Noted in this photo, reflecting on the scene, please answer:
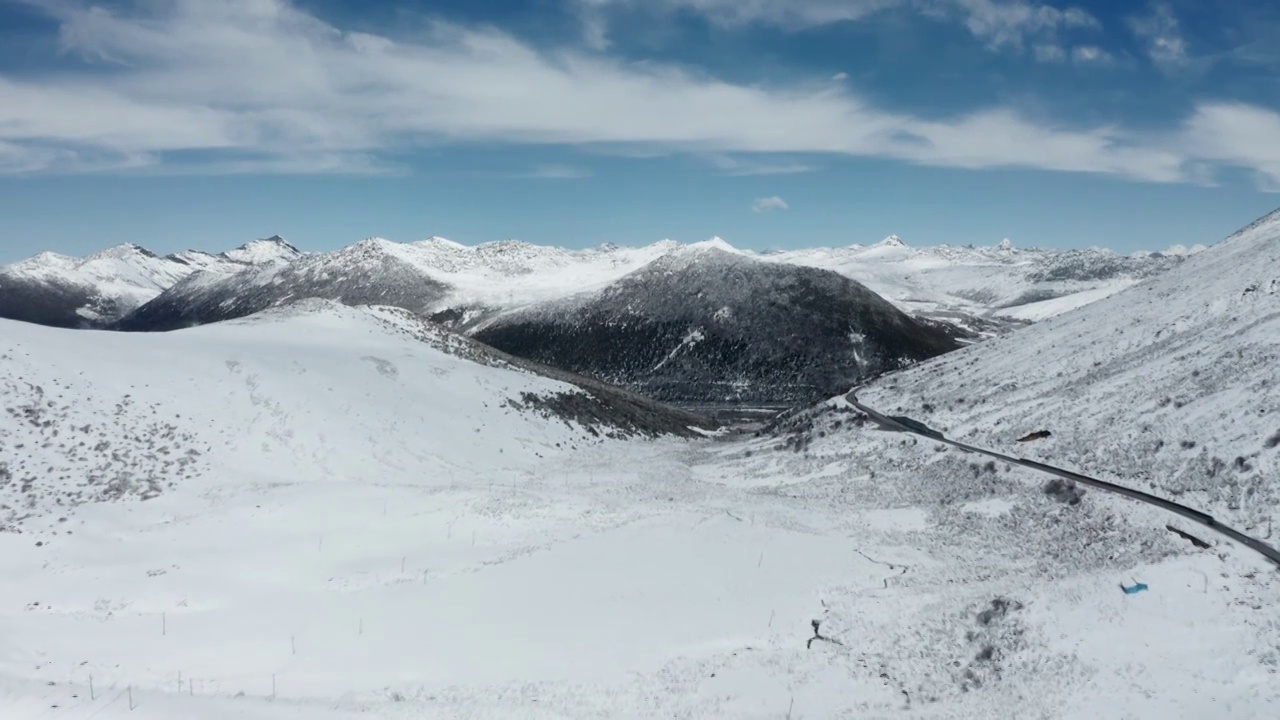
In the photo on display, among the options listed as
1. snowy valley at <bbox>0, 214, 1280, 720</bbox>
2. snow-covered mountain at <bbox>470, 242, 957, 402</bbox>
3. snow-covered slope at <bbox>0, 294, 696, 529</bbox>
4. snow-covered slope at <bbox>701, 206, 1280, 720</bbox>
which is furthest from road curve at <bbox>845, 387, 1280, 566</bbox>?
snow-covered mountain at <bbox>470, 242, 957, 402</bbox>

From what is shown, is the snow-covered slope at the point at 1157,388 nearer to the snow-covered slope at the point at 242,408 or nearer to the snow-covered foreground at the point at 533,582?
the snow-covered foreground at the point at 533,582

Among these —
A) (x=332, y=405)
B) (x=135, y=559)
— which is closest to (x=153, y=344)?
(x=332, y=405)

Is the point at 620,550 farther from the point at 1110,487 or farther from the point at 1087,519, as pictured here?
the point at 1110,487

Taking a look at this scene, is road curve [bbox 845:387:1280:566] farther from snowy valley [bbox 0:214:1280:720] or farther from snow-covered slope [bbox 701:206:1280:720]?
snowy valley [bbox 0:214:1280:720]

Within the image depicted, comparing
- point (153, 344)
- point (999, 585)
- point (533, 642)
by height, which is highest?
point (153, 344)

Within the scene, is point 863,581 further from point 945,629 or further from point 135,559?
point 135,559

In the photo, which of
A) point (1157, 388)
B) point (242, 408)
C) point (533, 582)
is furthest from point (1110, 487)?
point (242, 408)

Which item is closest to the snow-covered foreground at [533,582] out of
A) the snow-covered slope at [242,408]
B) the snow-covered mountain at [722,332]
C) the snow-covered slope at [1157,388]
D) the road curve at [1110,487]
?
the snow-covered slope at [242,408]
